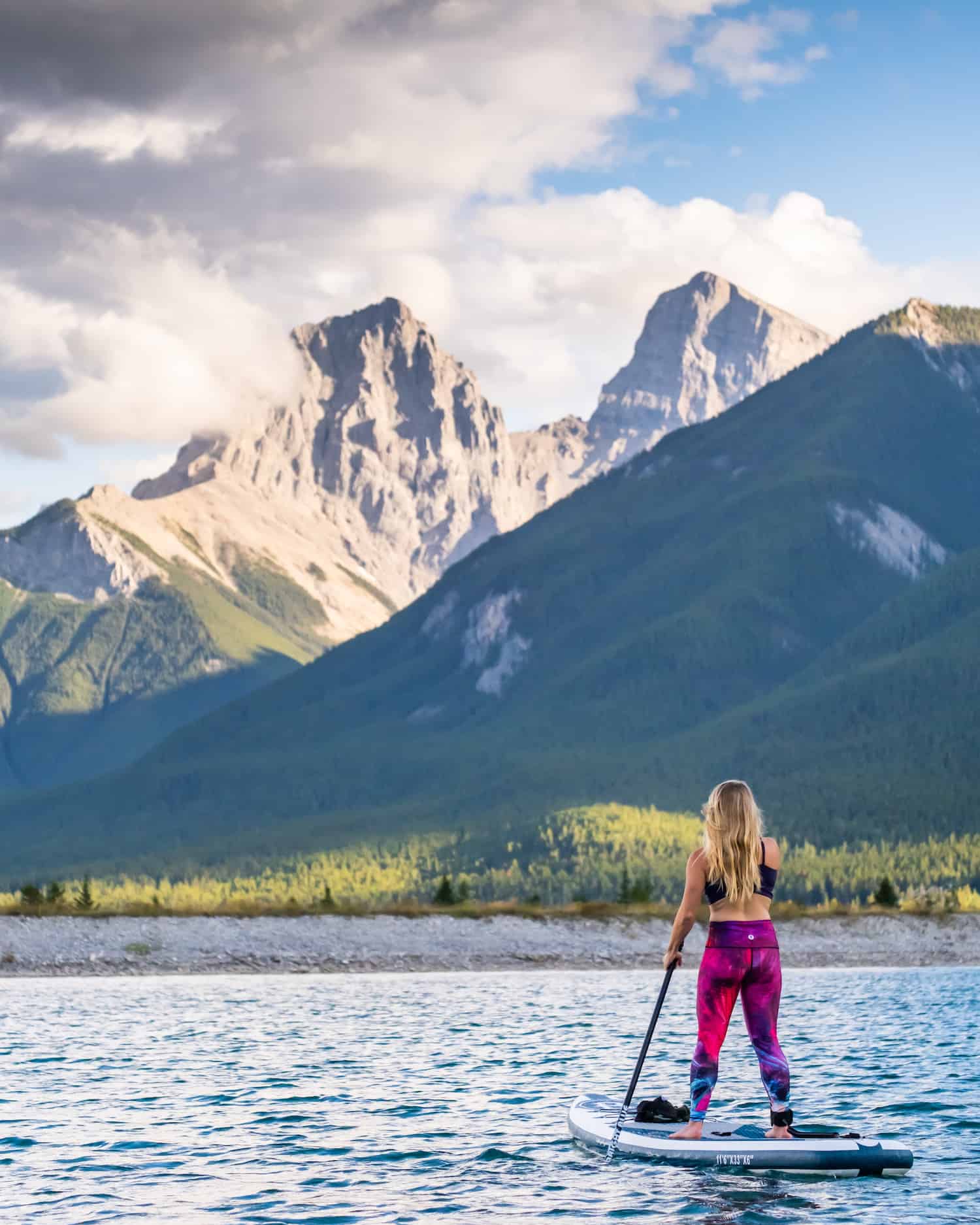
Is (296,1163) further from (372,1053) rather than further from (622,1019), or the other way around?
(622,1019)

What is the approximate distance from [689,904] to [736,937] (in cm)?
98

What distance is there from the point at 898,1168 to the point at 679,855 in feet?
516

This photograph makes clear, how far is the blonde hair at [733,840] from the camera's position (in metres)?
25.3

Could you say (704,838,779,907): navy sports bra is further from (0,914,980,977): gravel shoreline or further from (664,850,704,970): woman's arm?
(0,914,980,977): gravel shoreline

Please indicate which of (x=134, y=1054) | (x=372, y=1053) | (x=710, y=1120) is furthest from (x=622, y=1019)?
(x=710, y=1120)

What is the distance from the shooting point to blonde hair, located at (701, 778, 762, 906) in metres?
25.3

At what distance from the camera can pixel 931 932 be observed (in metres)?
109

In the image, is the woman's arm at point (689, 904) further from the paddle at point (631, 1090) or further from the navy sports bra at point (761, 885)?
the paddle at point (631, 1090)

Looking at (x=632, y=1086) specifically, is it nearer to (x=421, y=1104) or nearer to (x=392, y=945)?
(x=421, y=1104)

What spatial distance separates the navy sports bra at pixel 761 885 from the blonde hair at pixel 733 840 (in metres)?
0.14

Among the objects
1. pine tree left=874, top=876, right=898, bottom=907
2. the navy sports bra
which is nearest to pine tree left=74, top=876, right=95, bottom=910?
pine tree left=874, top=876, right=898, bottom=907

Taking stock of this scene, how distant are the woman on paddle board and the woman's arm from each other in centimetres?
1

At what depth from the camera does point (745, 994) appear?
87.2 ft

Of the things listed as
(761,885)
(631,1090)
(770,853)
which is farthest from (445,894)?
(770,853)
